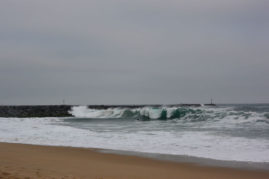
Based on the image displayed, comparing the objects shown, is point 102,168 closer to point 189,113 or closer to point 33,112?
point 189,113

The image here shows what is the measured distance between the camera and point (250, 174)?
22.7 feet

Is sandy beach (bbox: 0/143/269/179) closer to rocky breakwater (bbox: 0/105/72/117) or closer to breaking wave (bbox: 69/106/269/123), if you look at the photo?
breaking wave (bbox: 69/106/269/123)

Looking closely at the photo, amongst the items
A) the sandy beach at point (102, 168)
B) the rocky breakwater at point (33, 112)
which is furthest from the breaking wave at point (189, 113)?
the sandy beach at point (102, 168)

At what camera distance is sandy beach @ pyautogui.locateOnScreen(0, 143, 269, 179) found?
6281 millimetres

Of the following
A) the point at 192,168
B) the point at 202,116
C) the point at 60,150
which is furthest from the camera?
the point at 202,116

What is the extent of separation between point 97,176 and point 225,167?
10.5ft

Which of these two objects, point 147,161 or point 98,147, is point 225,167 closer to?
point 147,161

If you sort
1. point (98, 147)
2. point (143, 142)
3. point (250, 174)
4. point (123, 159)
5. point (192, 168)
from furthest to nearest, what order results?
point (143, 142)
point (98, 147)
point (123, 159)
point (192, 168)
point (250, 174)

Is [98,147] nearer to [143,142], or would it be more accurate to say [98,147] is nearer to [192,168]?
[143,142]

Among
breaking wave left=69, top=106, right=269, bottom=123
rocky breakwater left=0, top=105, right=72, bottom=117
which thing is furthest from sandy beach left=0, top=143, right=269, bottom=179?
rocky breakwater left=0, top=105, right=72, bottom=117

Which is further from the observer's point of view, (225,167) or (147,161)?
(147,161)

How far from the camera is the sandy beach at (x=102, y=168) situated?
628 cm

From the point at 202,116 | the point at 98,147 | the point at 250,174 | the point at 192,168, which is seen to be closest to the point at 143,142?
the point at 98,147

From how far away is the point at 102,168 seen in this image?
727cm
